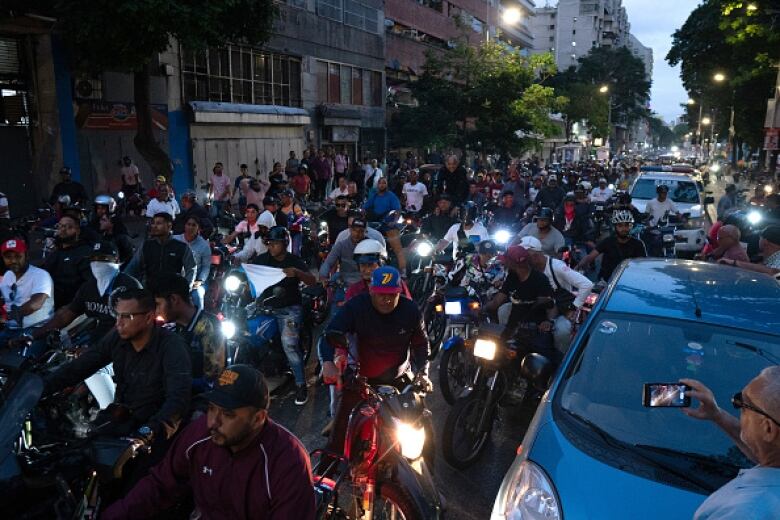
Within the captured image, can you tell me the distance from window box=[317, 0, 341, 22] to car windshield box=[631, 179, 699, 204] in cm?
1912

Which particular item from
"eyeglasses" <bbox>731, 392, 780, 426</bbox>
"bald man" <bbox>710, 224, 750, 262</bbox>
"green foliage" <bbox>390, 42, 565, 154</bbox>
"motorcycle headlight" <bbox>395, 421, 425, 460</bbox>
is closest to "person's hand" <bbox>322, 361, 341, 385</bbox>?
"motorcycle headlight" <bbox>395, 421, 425, 460</bbox>

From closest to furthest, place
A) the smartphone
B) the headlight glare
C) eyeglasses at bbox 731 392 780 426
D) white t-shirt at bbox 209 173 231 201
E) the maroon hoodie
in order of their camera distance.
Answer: eyeglasses at bbox 731 392 780 426 → the maroon hoodie → the smartphone → the headlight glare → white t-shirt at bbox 209 173 231 201

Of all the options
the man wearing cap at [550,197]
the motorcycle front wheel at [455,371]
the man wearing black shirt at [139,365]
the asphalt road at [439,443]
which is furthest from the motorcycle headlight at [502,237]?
the man wearing black shirt at [139,365]

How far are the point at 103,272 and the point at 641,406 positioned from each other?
4.92 metres

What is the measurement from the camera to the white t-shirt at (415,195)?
15.3 metres

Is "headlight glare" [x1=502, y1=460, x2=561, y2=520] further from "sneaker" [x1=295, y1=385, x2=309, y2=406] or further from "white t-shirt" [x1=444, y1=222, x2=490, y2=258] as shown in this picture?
"white t-shirt" [x1=444, y1=222, x2=490, y2=258]

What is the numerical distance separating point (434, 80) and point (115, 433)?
3371 cm

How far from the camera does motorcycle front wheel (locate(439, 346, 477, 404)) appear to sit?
6.94 m

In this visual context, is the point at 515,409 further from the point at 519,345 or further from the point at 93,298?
the point at 93,298

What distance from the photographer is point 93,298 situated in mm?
5891

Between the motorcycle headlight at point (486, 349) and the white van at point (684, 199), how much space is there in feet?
34.5

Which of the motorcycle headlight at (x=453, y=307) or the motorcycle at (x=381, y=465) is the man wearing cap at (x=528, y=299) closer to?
the motorcycle headlight at (x=453, y=307)

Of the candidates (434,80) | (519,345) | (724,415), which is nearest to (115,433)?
(724,415)

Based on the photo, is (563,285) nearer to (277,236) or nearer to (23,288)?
(277,236)
